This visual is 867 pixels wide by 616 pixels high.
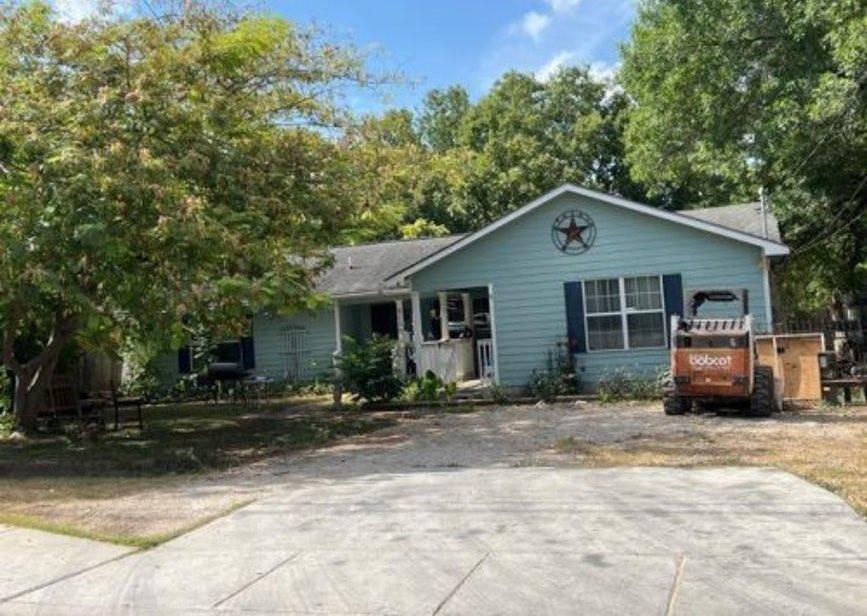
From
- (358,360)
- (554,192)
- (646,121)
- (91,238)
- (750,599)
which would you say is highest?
(646,121)

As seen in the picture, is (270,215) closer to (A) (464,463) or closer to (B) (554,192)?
(A) (464,463)

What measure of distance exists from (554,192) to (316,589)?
47.1ft

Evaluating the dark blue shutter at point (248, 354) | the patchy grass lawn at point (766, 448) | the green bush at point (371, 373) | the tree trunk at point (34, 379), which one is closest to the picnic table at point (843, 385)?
the patchy grass lawn at point (766, 448)

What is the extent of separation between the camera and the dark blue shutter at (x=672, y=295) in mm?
18188

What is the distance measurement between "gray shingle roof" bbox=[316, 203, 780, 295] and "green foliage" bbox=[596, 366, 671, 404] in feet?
15.3

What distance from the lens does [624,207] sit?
1855 cm

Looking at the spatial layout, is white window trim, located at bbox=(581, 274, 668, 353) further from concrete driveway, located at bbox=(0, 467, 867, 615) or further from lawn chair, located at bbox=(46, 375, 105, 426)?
concrete driveway, located at bbox=(0, 467, 867, 615)

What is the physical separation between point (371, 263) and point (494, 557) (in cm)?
1911

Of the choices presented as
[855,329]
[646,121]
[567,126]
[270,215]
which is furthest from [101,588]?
[567,126]

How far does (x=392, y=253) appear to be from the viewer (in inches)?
999

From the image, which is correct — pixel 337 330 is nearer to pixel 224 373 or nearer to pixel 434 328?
pixel 434 328

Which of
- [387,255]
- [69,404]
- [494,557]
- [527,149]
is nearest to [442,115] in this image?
[527,149]

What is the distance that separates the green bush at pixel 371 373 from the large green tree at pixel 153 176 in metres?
4.00

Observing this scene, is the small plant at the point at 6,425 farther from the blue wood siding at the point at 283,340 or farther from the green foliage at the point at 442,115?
the green foliage at the point at 442,115
